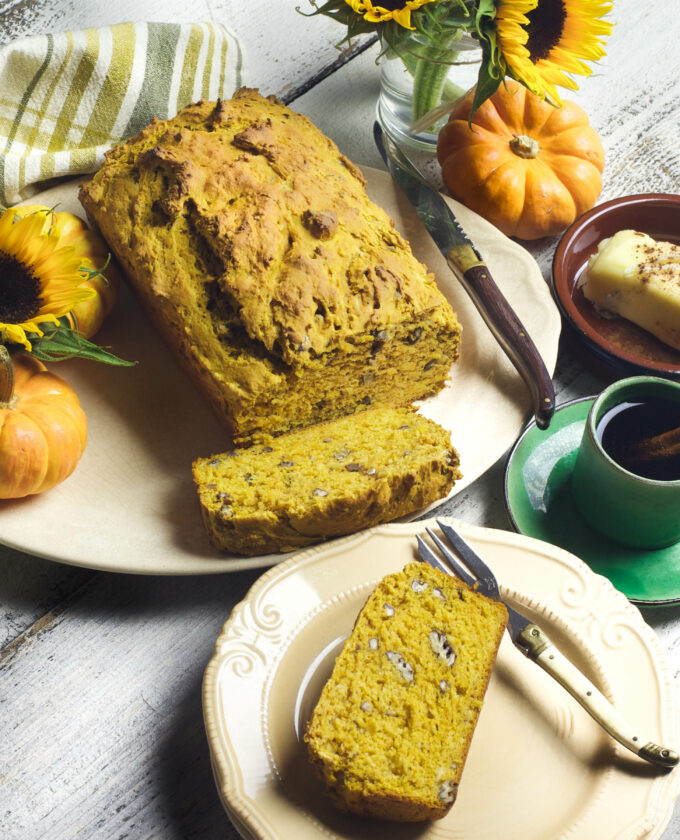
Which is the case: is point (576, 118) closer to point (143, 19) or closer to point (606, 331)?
point (606, 331)

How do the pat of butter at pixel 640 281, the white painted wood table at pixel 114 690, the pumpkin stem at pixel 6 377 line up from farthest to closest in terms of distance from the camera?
the pat of butter at pixel 640 281, the pumpkin stem at pixel 6 377, the white painted wood table at pixel 114 690

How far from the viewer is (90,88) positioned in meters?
3.11

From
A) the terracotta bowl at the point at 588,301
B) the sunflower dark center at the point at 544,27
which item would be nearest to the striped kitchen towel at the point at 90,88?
the sunflower dark center at the point at 544,27

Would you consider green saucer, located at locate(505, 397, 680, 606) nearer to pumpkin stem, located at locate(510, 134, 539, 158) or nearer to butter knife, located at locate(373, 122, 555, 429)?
butter knife, located at locate(373, 122, 555, 429)

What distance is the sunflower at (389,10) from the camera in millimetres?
2488

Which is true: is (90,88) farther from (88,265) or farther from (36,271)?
(36,271)

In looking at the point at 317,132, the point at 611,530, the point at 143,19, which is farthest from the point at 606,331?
the point at 143,19

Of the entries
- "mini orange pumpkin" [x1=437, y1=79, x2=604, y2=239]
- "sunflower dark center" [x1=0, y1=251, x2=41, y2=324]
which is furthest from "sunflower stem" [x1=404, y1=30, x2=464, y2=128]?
"sunflower dark center" [x1=0, y1=251, x2=41, y2=324]

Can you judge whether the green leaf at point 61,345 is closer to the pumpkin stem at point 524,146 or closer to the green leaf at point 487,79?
the green leaf at point 487,79

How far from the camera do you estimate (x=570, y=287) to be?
9.93ft

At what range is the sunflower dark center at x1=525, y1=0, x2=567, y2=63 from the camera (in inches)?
105

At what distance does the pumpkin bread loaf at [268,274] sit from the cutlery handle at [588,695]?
0.93 meters

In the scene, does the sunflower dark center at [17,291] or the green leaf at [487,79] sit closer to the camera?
the sunflower dark center at [17,291]

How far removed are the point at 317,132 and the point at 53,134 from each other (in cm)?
98
